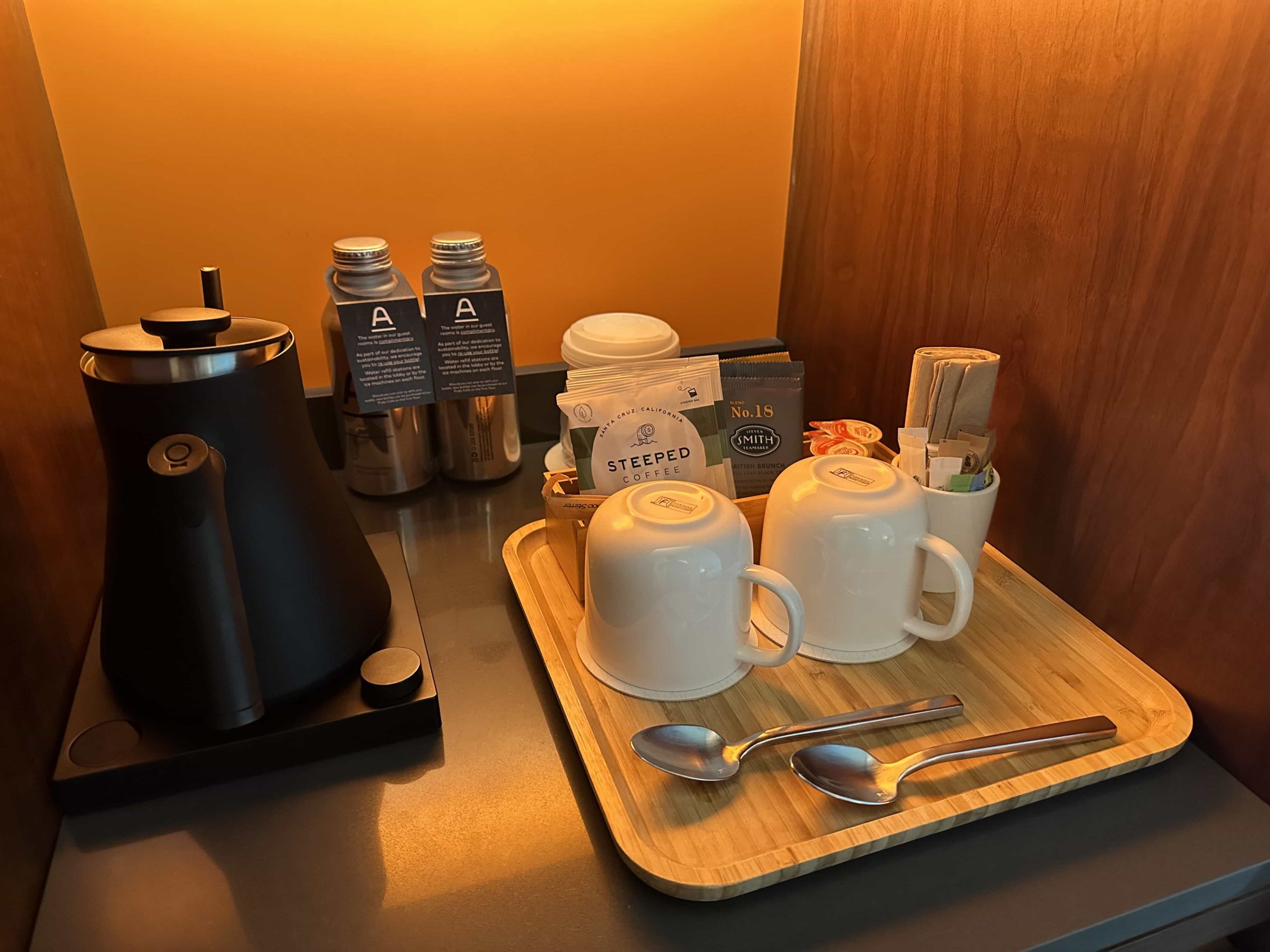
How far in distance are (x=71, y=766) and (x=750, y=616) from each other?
47 cm

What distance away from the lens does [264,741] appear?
0.59 meters

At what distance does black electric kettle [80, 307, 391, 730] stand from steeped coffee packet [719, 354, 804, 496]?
370 mm

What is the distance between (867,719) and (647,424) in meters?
0.30

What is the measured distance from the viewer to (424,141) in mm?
943

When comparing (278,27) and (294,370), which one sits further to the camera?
(278,27)

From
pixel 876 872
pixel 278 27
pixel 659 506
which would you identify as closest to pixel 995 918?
pixel 876 872

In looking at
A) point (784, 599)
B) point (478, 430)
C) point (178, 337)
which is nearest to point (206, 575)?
point (178, 337)

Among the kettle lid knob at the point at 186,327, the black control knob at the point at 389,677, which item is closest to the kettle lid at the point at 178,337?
the kettle lid knob at the point at 186,327

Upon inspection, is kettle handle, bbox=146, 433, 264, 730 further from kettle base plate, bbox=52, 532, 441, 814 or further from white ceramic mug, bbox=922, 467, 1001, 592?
white ceramic mug, bbox=922, 467, 1001, 592

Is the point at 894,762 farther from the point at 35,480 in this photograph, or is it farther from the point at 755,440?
the point at 35,480

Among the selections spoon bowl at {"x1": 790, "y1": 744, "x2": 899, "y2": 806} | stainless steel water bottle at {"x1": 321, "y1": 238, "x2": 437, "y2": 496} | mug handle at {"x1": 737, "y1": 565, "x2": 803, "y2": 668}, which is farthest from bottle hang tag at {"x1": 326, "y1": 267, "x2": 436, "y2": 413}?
spoon bowl at {"x1": 790, "y1": 744, "x2": 899, "y2": 806}

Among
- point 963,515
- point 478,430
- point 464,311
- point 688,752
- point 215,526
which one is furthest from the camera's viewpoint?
point 478,430

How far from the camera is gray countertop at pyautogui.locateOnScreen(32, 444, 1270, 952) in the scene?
51cm

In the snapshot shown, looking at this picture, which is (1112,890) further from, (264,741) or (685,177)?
(685,177)
